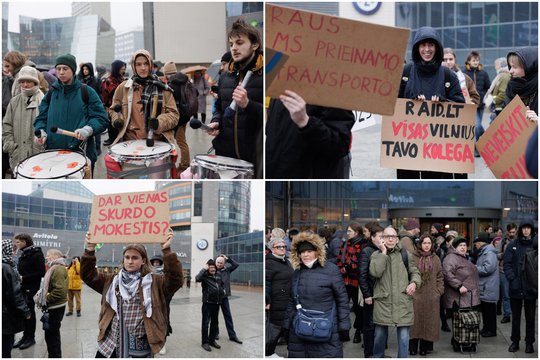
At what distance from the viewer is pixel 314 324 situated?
5.40m

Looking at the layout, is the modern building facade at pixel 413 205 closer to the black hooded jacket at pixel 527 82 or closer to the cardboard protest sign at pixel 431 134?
the cardboard protest sign at pixel 431 134

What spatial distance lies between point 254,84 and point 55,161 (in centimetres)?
179

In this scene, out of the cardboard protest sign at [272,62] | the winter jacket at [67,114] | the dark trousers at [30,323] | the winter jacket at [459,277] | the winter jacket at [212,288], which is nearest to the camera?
the cardboard protest sign at [272,62]

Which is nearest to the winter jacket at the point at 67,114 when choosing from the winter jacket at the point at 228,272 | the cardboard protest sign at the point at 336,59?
the cardboard protest sign at the point at 336,59

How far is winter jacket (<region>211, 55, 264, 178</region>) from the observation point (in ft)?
17.0

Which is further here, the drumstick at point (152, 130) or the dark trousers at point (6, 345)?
the dark trousers at point (6, 345)

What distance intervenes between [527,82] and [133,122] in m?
3.63

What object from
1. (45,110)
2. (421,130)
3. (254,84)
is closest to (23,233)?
(45,110)

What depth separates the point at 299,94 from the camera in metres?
4.52

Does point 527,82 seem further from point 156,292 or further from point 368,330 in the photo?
point 156,292

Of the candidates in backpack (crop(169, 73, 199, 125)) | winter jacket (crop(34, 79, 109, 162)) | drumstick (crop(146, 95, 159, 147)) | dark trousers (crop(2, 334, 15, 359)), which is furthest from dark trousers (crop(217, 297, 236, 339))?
winter jacket (crop(34, 79, 109, 162))

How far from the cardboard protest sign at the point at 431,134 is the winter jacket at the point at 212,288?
3.04 meters

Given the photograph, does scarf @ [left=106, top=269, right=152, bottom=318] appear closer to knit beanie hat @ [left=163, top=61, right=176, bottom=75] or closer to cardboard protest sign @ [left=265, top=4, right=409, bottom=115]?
cardboard protest sign @ [left=265, top=4, right=409, bottom=115]

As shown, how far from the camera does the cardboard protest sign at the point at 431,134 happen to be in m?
5.83
